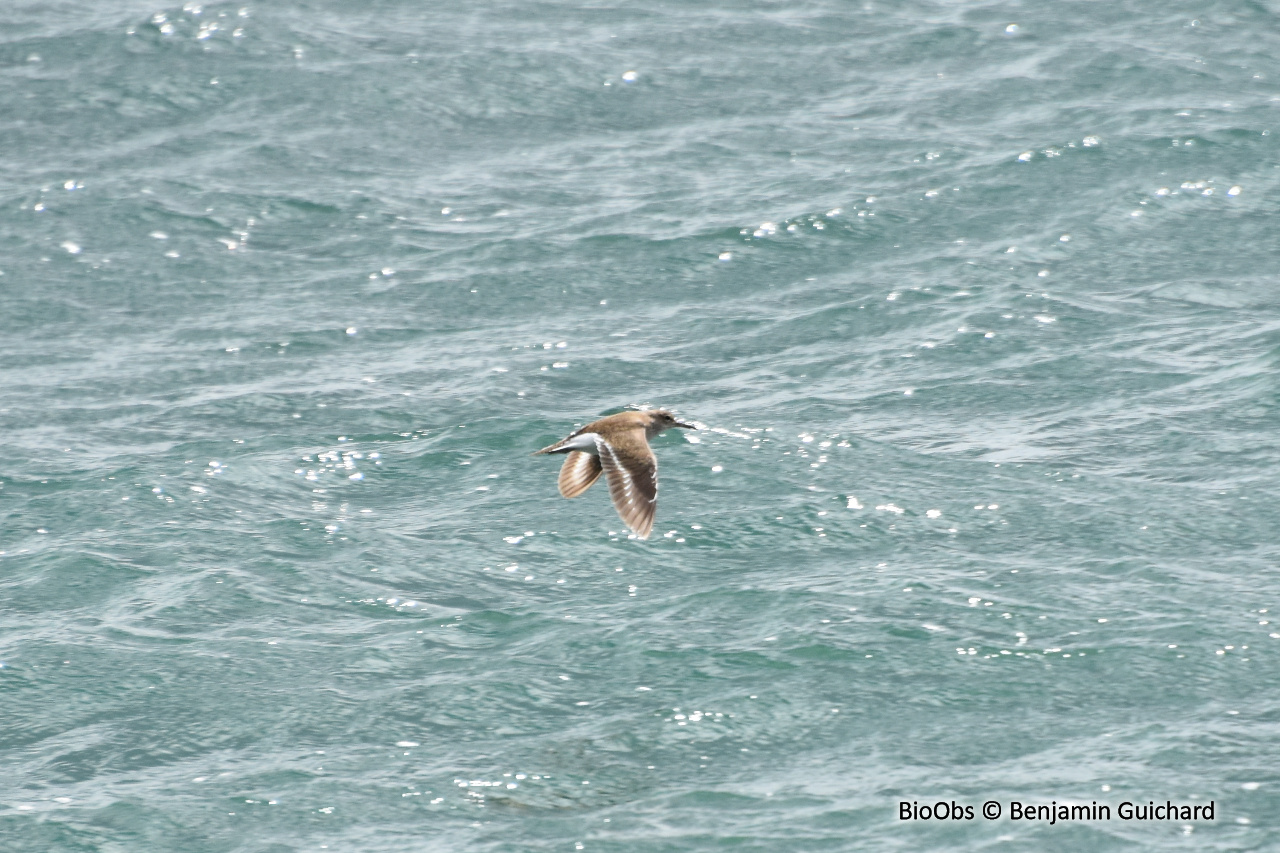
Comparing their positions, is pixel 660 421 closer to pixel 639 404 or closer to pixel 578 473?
pixel 578 473

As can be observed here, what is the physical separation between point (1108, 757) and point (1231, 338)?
222 inches

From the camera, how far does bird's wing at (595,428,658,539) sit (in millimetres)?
8156

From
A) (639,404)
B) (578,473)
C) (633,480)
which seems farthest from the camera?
(639,404)

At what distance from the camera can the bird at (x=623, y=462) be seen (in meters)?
8.22

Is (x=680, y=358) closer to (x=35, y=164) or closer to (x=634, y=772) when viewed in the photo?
(x=634, y=772)

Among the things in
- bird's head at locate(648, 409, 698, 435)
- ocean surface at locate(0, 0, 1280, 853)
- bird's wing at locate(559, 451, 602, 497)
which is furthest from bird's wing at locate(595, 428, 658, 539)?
ocean surface at locate(0, 0, 1280, 853)

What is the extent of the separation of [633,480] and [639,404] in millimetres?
3656

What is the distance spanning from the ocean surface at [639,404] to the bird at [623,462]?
36.7 inches

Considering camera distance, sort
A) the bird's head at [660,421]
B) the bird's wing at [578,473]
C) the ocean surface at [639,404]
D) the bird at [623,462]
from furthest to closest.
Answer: the bird's head at [660,421], the bird's wing at [578,473], the bird at [623,462], the ocean surface at [639,404]

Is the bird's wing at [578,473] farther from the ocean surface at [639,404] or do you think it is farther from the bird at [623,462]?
the ocean surface at [639,404]

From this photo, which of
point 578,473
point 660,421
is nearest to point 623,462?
point 578,473

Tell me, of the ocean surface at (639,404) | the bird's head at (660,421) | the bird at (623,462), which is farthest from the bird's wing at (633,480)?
the ocean surface at (639,404)

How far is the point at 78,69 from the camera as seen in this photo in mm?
17656

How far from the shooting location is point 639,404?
12.0 metres
